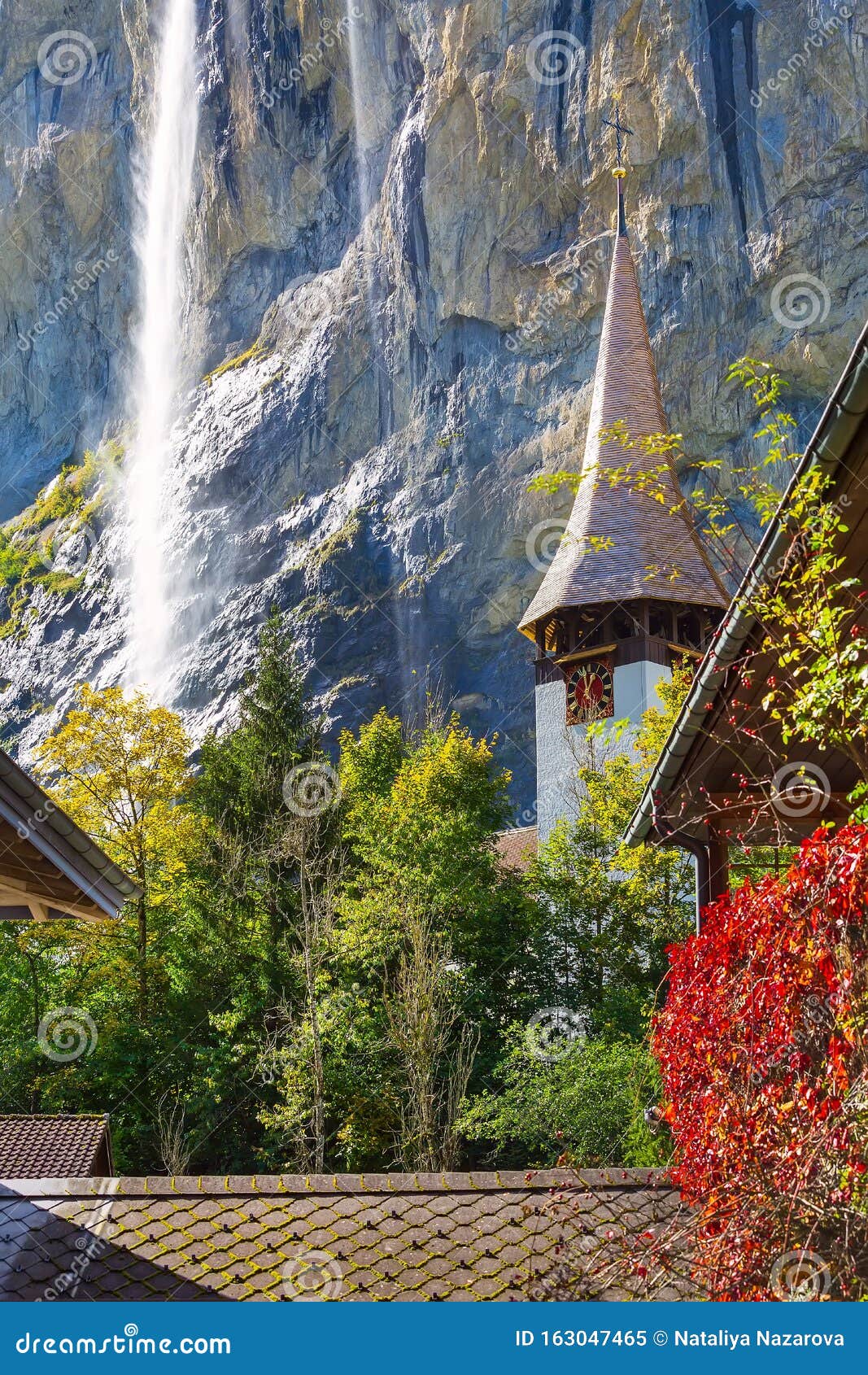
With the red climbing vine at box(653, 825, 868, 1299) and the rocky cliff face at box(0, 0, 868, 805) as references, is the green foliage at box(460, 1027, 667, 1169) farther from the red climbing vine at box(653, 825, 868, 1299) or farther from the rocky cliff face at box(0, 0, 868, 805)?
the rocky cliff face at box(0, 0, 868, 805)

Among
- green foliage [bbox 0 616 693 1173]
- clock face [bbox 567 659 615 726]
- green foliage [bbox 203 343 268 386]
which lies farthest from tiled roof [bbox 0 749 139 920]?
green foliage [bbox 203 343 268 386]

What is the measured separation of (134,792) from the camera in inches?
792

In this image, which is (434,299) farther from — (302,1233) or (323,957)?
(302,1233)

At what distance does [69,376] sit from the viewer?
60250mm

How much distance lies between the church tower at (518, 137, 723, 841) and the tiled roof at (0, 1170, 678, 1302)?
670 inches

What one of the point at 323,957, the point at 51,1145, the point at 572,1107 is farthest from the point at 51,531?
the point at 572,1107

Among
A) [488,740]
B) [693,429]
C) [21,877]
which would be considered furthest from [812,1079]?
[693,429]

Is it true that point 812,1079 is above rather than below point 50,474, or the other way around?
below

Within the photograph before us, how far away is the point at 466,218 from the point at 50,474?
2489 cm

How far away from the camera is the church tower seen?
73.3ft

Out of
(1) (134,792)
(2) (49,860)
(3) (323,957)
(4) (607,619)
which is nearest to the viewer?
(2) (49,860)

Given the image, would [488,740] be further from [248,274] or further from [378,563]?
[248,274]

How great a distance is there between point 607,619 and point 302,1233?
18732 mm

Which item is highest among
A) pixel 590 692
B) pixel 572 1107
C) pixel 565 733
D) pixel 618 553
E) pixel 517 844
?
pixel 618 553
